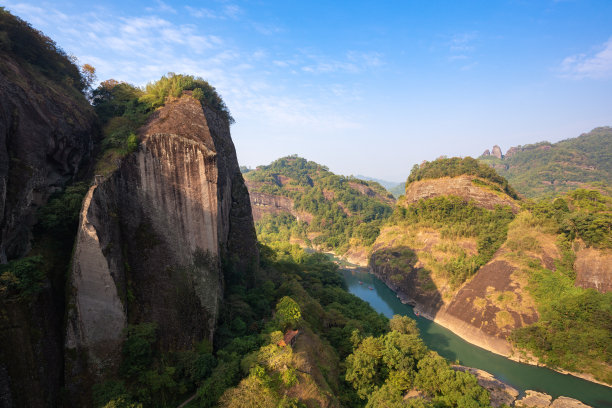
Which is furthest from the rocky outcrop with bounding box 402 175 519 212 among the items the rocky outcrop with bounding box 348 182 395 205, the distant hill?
the distant hill

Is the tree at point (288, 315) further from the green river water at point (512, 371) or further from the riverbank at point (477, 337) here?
the riverbank at point (477, 337)

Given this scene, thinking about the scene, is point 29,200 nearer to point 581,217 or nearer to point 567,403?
point 567,403

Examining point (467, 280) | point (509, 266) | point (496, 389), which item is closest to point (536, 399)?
point (496, 389)

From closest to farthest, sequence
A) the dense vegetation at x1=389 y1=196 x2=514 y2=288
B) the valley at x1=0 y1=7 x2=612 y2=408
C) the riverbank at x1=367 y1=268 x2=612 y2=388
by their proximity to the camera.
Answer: the valley at x1=0 y1=7 x2=612 y2=408 → the riverbank at x1=367 y1=268 x2=612 y2=388 → the dense vegetation at x1=389 y1=196 x2=514 y2=288

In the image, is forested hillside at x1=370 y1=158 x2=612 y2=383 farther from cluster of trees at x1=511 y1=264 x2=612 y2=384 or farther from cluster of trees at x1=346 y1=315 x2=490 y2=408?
cluster of trees at x1=346 y1=315 x2=490 y2=408

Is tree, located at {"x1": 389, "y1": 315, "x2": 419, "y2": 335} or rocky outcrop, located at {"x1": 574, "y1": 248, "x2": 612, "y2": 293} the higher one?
rocky outcrop, located at {"x1": 574, "y1": 248, "x2": 612, "y2": 293}

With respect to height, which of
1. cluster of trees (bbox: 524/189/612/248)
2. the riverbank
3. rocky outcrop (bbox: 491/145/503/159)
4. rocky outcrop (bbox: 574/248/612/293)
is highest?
rocky outcrop (bbox: 491/145/503/159)

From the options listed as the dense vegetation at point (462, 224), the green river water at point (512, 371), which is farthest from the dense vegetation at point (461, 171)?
the green river water at point (512, 371)
